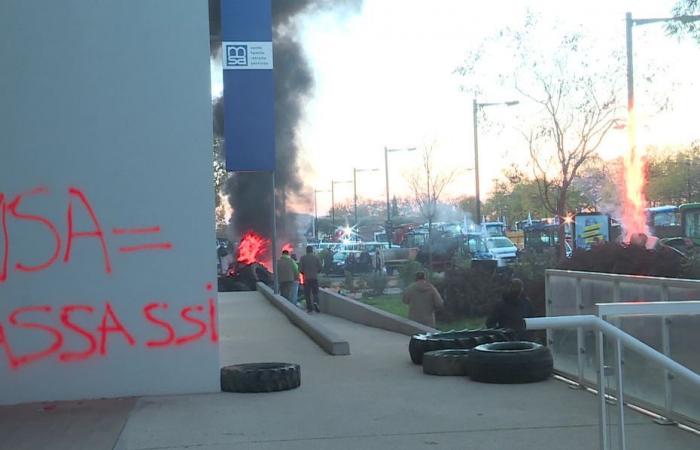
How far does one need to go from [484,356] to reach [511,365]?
0.29 m

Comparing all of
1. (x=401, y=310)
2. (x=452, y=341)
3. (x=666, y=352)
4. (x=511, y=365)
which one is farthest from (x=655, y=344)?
(x=401, y=310)

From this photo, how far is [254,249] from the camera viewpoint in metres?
30.3

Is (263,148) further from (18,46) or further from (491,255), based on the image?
(491,255)

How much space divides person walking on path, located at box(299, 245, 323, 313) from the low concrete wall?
50 cm

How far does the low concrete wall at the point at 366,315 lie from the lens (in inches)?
548

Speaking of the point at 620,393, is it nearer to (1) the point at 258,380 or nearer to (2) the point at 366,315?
(1) the point at 258,380

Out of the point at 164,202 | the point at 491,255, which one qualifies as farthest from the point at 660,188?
the point at 164,202

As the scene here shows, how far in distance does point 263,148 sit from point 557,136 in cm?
1187

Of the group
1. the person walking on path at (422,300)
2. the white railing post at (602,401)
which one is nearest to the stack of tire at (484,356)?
the white railing post at (602,401)

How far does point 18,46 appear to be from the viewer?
7.55 meters

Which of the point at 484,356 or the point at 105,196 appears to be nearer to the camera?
the point at 105,196

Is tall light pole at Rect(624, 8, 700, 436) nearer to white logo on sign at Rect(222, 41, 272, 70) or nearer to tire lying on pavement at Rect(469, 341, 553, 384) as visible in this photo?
white logo on sign at Rect(222, 41, 272, 70)

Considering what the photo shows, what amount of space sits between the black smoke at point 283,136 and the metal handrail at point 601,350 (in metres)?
23.8

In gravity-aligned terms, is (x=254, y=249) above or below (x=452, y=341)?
above
